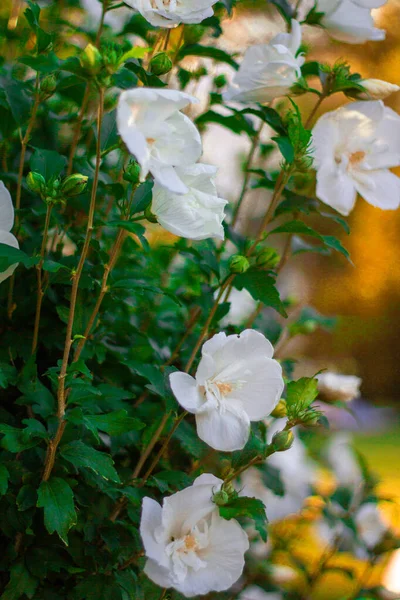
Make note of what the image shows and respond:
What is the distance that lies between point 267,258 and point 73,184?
9.6 inches

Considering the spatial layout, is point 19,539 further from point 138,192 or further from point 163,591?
point 138,192

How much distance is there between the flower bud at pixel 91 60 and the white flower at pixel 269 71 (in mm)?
265

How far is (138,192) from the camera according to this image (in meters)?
0.67

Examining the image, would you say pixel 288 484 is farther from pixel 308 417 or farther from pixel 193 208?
pixel 193 208

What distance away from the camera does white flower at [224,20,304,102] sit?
0.71 metres

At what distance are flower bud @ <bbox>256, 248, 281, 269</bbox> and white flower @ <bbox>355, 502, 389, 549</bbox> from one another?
563mm

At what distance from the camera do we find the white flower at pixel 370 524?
3.70ft

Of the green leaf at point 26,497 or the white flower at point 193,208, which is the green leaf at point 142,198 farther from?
the green leaf at point 26,497

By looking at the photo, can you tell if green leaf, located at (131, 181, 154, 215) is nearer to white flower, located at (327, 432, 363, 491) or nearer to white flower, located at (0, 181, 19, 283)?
white flower, located at (0, 181, 19, 283)

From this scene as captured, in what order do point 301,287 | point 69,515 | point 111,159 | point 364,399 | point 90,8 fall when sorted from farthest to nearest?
point 364,399
point 301,287
point 111,159
point 90,8
point 69,515

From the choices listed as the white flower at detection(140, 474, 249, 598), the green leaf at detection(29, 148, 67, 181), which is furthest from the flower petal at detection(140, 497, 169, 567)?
the green leaf at detection(29, 148, 67, 181)

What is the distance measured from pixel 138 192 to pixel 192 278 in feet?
1.59

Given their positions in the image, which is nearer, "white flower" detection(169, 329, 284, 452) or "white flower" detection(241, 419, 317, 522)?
"white flower" detection(169, 329, 284, 452)

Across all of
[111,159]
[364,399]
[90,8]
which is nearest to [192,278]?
[111,159]
